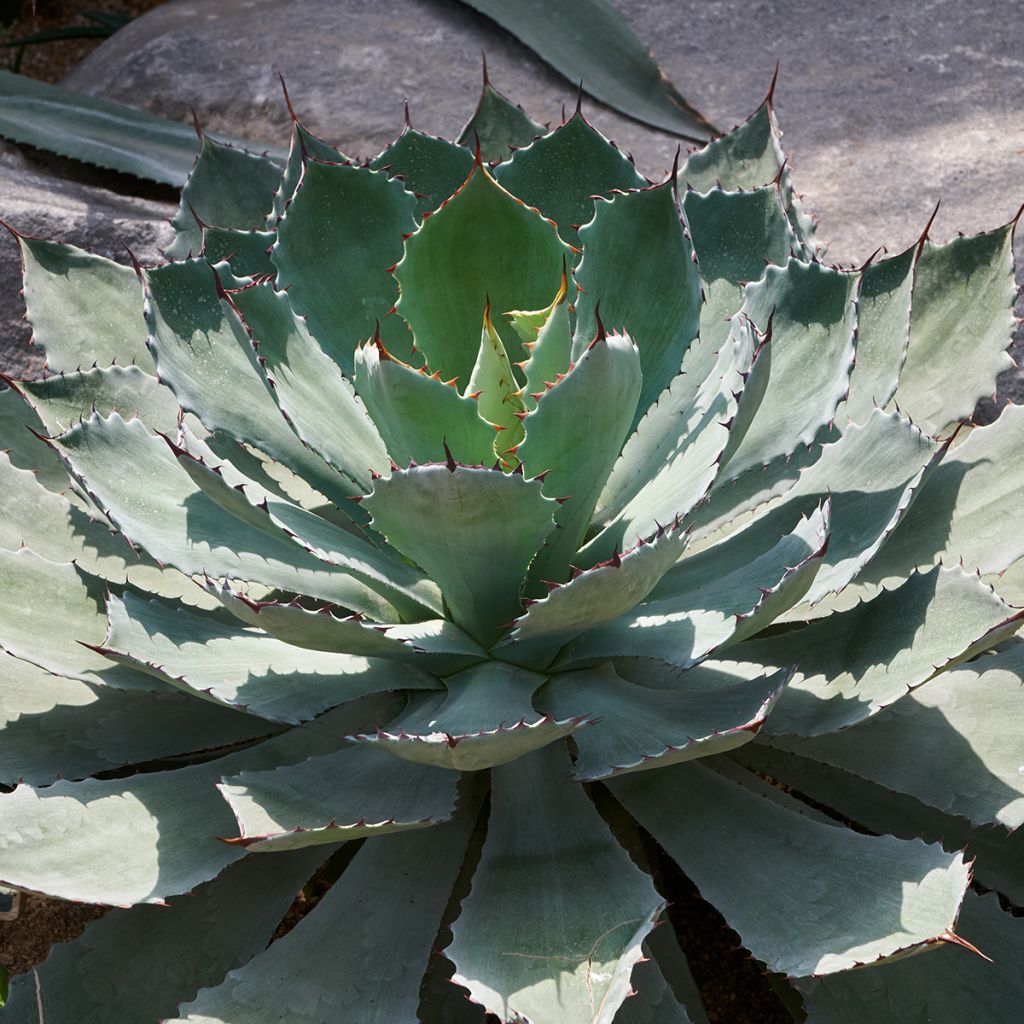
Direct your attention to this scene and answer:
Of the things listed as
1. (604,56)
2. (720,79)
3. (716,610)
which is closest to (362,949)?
(716,610)

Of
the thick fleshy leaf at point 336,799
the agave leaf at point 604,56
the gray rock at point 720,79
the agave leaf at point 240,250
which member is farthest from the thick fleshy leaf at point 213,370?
the agave leaf at point 604,56

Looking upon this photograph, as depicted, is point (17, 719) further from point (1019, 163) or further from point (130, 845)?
point (1019, 163)

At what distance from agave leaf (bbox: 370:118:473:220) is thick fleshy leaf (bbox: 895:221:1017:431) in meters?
0.65

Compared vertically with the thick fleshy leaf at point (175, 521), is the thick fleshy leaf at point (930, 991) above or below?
below

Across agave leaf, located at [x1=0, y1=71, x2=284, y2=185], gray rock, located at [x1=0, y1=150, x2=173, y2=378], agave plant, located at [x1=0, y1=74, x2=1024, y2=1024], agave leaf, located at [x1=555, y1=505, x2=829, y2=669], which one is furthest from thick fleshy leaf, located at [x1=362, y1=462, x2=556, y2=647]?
agave leaf, located at [x1=0, y1=71, x2=284, y2=185]

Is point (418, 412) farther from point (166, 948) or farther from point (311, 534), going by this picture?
point (166, 948)

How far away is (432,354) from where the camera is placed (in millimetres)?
1589

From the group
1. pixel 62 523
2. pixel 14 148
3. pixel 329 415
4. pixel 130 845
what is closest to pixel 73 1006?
pixel 130 845

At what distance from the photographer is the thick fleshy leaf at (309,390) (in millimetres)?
1507

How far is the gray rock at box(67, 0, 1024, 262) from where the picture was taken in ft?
9.02

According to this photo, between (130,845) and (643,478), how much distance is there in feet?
2.39

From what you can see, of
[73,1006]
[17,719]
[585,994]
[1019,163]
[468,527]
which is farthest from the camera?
[1019,163]

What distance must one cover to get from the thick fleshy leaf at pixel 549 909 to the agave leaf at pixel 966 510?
498 millimetres

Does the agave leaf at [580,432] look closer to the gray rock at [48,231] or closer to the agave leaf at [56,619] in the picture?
the agave leaf at [56,619]
